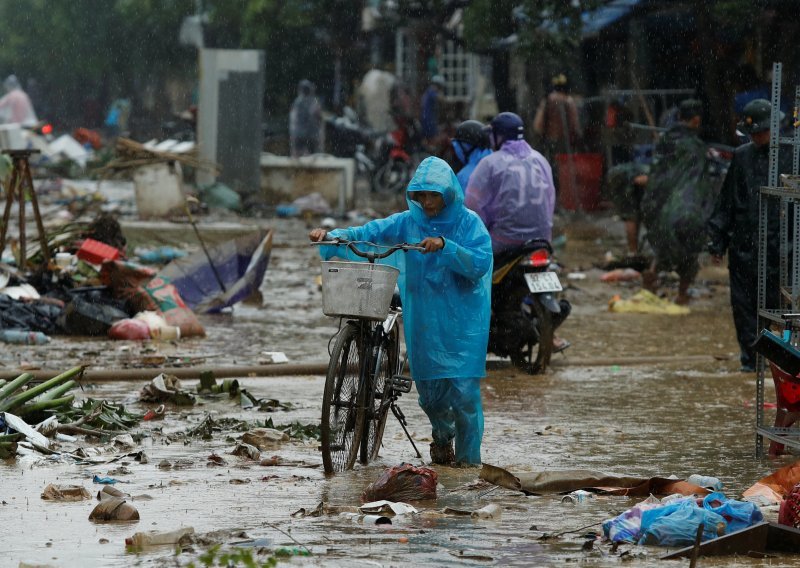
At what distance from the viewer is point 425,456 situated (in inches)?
320

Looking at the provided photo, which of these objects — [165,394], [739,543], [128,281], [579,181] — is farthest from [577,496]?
[579,181]

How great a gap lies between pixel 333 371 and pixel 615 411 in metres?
2.86

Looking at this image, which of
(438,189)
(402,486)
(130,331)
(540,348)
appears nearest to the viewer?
(402,486)

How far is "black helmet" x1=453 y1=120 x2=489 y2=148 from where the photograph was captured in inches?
451

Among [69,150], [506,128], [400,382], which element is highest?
[506,128]

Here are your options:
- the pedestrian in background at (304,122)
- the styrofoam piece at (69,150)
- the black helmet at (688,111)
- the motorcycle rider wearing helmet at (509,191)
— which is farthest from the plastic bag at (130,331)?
the styrofoam piece at (69,150)

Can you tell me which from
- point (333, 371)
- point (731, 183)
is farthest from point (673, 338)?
point (333, 371)

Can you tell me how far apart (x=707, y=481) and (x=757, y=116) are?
4.12 meters

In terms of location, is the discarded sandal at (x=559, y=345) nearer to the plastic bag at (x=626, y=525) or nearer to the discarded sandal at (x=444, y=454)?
the discarded sandal at (x=444, y=454)

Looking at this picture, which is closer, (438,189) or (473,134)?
(438,189)

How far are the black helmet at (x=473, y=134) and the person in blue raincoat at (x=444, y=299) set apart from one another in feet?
12.6

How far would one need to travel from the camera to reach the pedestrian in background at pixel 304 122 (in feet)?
103

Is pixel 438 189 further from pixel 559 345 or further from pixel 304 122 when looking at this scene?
pixel 304 122

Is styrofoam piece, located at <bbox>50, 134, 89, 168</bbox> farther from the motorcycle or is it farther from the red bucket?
the motorcycle
